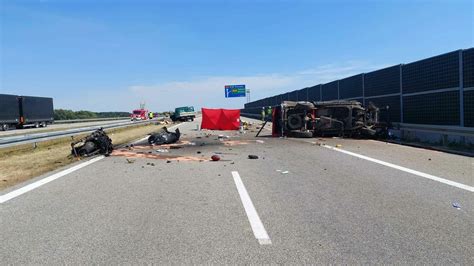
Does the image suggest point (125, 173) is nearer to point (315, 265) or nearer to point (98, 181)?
point (98, 181)

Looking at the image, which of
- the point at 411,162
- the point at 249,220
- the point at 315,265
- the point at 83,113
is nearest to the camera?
the point at 315,265

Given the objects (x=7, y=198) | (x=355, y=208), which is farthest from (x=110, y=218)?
(x=355, y=208)

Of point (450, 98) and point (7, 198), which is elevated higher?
point (450, 98)

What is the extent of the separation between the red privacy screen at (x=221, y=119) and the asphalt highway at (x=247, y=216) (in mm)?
22348

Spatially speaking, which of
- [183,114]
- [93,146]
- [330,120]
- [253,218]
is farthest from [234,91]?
[253,218]

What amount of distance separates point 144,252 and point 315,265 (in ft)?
6.10

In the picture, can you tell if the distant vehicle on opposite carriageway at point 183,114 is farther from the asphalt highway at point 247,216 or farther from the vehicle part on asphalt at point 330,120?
the asphalt highway at point 247,216

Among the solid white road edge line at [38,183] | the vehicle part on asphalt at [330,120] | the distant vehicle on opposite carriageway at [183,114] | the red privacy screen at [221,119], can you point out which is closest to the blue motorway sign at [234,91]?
the distant vehicle on opposite carriageway at [183,114]

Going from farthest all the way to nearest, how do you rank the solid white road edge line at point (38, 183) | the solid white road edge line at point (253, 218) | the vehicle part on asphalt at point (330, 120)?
the vehicle part on asphalt at point (330, 120) < the solid white road edge line at point (38, 183) < the solid white road edge line at point (253, 218)

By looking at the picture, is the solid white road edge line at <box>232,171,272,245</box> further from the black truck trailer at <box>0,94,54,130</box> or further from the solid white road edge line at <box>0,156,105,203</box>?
the black truck trailer at <box>0,94,54,130</box>

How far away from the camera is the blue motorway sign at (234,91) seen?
84625 millimetres

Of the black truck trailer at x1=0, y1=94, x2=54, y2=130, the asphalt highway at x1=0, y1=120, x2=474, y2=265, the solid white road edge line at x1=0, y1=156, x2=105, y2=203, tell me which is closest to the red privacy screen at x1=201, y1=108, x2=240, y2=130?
the solid white road edge line at x1=0, y1=156, x2=105, y2=203

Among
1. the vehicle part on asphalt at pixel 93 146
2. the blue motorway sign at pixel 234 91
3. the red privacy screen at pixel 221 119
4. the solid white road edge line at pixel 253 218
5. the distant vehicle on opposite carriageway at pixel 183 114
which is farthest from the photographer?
the blue motorway sign at pixel 234 91

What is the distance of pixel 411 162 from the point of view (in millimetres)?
12891
